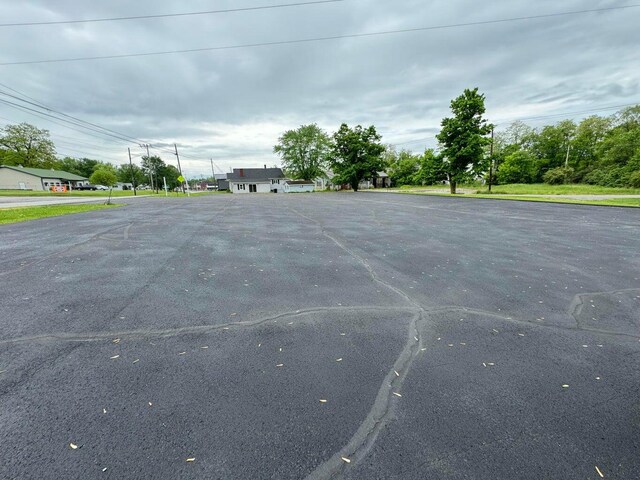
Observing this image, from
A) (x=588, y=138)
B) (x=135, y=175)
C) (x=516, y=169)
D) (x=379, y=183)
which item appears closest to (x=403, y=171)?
(x=379, y=183)

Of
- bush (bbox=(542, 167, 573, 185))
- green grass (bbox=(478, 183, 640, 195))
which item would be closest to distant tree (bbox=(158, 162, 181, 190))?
green grass (bbox=(478, 183, 640, 195))

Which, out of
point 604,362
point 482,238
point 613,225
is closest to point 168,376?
point 604,362

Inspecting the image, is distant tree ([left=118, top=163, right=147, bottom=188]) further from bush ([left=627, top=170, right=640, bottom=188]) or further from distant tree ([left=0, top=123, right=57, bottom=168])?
bush ([left=627, top=170, right=640, bottom=188])

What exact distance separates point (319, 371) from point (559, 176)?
60.5 metres

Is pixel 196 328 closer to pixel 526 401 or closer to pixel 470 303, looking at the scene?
pixel 526 401

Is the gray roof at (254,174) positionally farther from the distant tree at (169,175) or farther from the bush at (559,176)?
the bush at (559,176)

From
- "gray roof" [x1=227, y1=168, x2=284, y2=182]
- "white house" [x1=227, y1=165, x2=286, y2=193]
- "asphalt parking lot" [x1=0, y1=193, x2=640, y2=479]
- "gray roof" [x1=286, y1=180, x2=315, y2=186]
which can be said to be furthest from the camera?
"gray roof" [x1=227, y1=168, x2=284, y2=182]

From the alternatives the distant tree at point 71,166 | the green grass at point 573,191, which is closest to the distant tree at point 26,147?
the distant tree at point 71,166

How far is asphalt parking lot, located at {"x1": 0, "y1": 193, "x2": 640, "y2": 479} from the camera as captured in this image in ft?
5.69

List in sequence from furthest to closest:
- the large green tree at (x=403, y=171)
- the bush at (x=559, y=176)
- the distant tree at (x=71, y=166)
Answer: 1. the distant tree at (x=71, y=166)
2. the large green tree at (x=403, y=171)
3. the bush at (x=559, y=176)

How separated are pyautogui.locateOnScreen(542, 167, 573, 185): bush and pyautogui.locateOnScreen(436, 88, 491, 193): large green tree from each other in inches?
1056

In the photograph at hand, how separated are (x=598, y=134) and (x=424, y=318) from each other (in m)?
71.5

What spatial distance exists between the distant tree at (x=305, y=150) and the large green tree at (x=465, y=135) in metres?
32.9

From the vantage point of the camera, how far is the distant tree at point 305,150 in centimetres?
6138
